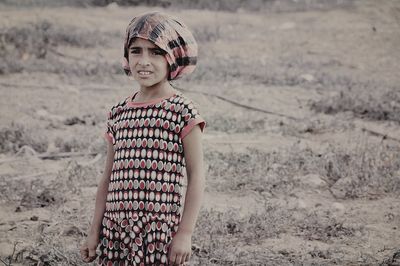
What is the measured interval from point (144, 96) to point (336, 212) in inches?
87.9

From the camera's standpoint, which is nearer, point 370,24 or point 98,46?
point 98,46

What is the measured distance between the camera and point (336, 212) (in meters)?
4.23

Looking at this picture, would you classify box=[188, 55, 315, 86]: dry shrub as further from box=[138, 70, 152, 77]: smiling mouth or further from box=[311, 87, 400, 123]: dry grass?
box=[138, 70, 152, 77]: smiling mouth

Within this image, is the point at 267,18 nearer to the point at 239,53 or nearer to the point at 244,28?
the point at 244,28

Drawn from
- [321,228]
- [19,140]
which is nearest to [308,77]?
[19,140]

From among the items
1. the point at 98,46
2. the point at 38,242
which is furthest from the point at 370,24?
the point at 38,242

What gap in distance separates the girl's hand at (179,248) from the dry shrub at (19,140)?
3.36 m

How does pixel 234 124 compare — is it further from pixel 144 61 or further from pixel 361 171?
pixel 144 61

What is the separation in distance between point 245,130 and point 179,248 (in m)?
3.80

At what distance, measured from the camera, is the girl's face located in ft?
Answer: 7.57

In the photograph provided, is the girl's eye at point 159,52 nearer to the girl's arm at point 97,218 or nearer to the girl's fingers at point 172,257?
the girl's arm at point 97,218

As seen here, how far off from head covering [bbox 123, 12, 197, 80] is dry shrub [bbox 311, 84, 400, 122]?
4.33 meters

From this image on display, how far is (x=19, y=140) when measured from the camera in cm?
548

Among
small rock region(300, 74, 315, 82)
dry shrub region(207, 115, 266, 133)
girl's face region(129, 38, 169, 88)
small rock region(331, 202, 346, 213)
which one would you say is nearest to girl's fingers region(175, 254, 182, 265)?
girl's face region(129, 38, 169, 88)
